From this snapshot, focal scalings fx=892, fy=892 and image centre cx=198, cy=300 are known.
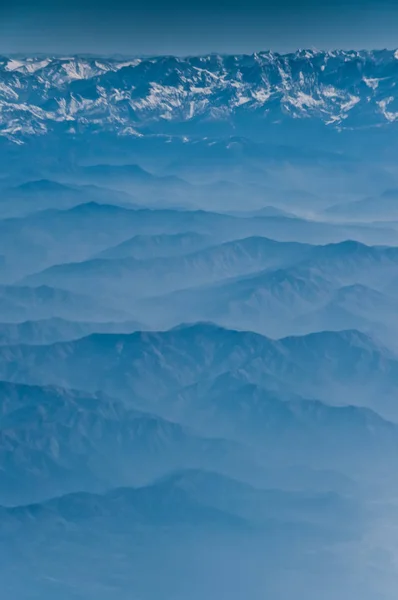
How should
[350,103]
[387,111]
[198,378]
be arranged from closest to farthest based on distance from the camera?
1. [198,378]
2. [387,111]
3. [350,103]

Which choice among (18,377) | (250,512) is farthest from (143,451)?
(18,377)

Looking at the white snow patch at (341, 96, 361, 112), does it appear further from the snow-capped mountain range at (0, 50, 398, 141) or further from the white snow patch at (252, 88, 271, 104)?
the white snow patch at (252, 88, 271, 104)

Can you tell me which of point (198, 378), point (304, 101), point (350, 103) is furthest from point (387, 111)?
point (198, 378)

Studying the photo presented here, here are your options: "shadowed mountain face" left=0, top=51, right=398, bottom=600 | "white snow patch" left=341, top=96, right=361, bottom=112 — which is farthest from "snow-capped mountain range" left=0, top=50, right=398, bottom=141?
"shadowed mountain face" left=0, top=51, right=398, bottom=600

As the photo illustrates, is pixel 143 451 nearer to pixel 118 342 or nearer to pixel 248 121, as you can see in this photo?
pixel 118 342

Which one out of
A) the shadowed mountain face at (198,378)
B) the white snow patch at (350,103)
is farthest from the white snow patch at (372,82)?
the shadowed mountain face at (198,378)

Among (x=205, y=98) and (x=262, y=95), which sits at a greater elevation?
(x=262, y=95)

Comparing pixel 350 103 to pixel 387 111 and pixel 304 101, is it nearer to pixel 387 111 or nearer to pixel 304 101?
pixel 304 101
